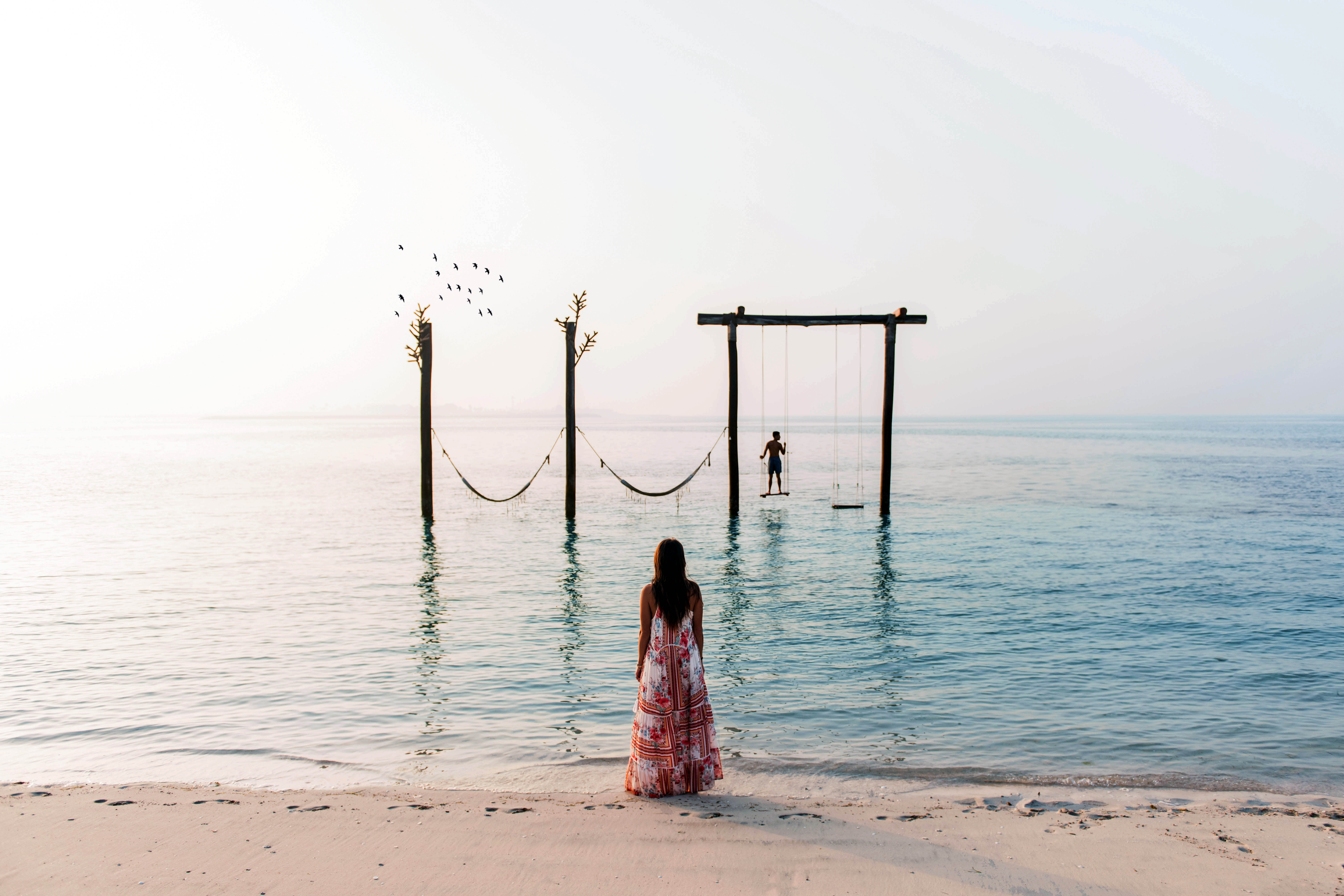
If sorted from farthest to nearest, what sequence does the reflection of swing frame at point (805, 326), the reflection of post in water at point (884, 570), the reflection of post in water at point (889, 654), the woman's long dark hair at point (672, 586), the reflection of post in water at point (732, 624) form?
the reflection of swing frame at point (805, 326)
the reflection of post in water at point (884, 570)
the reflection of post in water at point (732, 624)
the reflection of post in water at point (889, 654)
the woman's long dark hair at point (672, 586)

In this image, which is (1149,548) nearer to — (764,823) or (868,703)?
(868,703)

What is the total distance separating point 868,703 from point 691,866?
404 centimetres

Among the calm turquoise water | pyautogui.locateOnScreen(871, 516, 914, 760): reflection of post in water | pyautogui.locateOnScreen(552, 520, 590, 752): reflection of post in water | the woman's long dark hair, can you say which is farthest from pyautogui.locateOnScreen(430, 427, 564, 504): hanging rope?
the woman's long dark hair

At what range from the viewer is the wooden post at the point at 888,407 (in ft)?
71.8

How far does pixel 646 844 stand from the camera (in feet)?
14.9

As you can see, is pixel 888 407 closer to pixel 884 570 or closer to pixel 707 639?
pixel 884 570

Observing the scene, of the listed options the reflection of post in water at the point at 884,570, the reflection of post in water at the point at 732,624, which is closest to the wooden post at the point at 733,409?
the reflection of post in water at the point at 884,570

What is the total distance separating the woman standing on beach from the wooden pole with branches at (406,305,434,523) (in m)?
17.1

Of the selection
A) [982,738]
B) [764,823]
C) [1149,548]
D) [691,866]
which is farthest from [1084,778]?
[1149,548]

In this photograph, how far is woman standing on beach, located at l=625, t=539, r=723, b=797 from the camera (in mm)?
5250

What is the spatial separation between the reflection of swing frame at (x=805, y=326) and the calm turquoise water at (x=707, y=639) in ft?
4.89

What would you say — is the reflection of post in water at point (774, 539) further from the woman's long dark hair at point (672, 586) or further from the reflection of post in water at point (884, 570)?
the woman's long dark hair at point (672, 586)

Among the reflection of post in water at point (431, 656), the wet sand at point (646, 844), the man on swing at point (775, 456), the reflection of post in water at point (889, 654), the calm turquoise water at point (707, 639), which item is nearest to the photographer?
the wet sand at point (646, 844)

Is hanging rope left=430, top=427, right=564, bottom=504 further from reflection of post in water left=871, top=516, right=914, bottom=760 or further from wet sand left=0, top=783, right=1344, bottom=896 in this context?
wet sand left=0, top=783, right=1344, bottom=896
